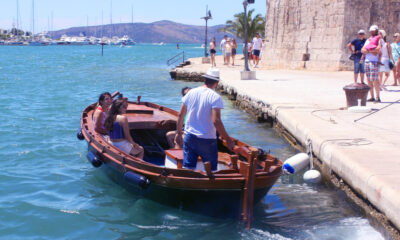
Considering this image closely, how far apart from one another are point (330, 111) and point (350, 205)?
4.48 m

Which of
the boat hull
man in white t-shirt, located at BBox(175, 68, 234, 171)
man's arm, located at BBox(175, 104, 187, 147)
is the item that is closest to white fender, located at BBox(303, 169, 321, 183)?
the boat hull

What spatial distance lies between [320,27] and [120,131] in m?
16.5

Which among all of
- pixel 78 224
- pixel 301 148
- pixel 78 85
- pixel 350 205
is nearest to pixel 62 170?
pixel 78 224

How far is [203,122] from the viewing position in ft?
18.8

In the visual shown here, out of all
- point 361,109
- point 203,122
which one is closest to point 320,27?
point 361,109

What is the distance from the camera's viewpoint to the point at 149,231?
6.20 meters

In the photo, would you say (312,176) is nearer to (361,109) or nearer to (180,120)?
(180,120)

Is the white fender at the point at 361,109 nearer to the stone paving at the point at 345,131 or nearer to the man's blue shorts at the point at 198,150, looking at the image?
the stone paving at the point at 345,131

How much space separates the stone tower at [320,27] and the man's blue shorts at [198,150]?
52.1ft

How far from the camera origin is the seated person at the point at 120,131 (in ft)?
22.8

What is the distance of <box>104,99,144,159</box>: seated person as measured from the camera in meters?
6.96

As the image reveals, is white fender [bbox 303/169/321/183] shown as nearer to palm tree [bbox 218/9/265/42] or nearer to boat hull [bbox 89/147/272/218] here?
boat hull [bbox 89/147/272/218]

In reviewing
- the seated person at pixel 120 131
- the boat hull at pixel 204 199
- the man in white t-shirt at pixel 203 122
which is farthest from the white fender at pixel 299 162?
the seated person at pixel 120 131

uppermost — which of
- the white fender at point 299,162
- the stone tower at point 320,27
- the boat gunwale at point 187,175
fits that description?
the stone tower at point 320,27
